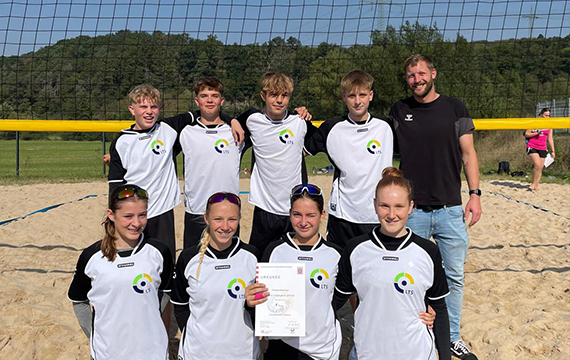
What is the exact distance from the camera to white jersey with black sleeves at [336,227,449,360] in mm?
2600

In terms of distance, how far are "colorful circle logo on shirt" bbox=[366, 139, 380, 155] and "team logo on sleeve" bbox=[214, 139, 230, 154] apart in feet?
3.23

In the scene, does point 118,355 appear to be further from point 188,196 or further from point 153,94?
point 153,94

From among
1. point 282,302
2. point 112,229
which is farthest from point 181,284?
point 282,302

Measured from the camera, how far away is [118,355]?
267 centimetres

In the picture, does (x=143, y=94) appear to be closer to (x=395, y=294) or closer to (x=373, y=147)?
(x=373, y=147)

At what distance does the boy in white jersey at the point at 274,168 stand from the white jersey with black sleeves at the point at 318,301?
0.91m

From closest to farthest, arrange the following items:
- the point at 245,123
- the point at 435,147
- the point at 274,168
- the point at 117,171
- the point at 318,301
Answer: the point at 318,301 → the point at 435,147 → the point at 117,171 → the point at 274,168 → the point at 245,123

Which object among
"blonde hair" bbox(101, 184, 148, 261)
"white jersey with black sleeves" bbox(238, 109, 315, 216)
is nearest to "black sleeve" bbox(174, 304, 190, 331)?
"blonde hair" bbox(101, 184, 148, 261)

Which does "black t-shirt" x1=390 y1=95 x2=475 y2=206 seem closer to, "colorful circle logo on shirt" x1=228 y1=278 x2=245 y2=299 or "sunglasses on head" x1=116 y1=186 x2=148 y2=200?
"colorful circle logo on shirt" x1=228 y1=278 x2=245 y2=299

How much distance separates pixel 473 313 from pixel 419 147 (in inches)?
66.3

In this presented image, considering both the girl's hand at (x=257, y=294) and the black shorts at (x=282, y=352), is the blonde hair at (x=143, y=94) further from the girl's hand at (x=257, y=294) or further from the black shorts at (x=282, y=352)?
the black shorts at (x=282, y=352)

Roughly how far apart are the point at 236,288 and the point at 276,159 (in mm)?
1223

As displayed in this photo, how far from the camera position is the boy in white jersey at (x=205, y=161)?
3.77 metres

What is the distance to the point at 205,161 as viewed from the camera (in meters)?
3.78
